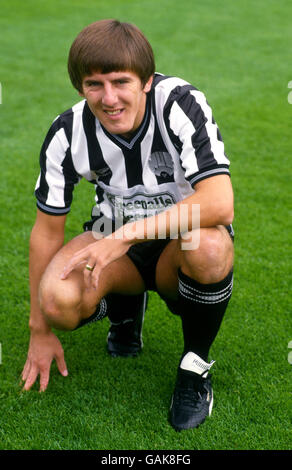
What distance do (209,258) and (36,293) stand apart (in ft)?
2.35

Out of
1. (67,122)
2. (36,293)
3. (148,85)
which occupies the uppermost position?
(148,85)

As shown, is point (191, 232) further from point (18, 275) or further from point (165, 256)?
point (18, 275)

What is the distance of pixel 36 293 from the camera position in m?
2.32

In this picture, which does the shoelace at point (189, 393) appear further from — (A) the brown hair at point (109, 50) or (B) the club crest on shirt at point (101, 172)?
(A) the brown hair at point (109, 50)

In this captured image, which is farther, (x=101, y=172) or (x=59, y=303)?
(x=101, y=172)

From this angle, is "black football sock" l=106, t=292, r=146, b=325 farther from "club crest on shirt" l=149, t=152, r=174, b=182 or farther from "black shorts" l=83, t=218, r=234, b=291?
"club crest on shirt" l=149, t=152, r=174, b=182

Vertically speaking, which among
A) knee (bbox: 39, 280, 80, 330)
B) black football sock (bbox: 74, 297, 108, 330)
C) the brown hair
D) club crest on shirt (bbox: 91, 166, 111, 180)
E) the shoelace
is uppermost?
the brown hair

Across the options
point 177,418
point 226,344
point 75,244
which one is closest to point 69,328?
point 75,244

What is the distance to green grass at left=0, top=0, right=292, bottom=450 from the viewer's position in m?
2.18

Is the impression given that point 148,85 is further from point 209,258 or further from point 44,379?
point 44,379

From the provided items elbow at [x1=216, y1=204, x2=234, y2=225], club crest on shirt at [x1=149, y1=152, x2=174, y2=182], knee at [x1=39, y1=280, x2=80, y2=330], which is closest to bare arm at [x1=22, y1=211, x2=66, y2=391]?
knee at [x1=39, y1=280, x2=80, y2=330]

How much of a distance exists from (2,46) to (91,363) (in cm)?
626

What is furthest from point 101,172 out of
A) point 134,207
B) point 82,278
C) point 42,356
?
point 42,356

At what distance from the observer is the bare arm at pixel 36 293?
7.59ft
